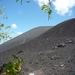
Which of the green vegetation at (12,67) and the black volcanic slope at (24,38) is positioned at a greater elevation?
the black volcanic slope at (24,38)

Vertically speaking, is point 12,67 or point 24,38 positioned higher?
point 24,38

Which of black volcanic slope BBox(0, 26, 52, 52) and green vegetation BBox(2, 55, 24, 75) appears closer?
green vegetation BBox(2, 55, 24, 75)

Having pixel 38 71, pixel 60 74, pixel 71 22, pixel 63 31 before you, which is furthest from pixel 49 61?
pixel 71 22

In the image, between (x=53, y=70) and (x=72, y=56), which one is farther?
(x=72, y=56)

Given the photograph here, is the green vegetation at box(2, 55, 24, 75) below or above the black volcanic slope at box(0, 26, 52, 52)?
below

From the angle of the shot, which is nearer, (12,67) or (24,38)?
(12,67)

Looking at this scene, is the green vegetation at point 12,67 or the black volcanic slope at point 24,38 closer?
the green vegetation at point 12,67

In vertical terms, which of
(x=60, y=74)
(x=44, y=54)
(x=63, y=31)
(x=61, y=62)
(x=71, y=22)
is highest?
(x=71, y=22)

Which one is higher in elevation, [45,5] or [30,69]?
[45,5]

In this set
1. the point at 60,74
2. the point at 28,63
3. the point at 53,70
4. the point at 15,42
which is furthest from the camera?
the point at 15,42

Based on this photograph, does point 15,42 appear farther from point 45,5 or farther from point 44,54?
point 45,5

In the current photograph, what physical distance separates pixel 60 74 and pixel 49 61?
5.28 feet

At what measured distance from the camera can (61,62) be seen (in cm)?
730

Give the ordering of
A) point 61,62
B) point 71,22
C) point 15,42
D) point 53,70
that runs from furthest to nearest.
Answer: point 15,42 < point 71,22 < point 61,62 < point 53,70
